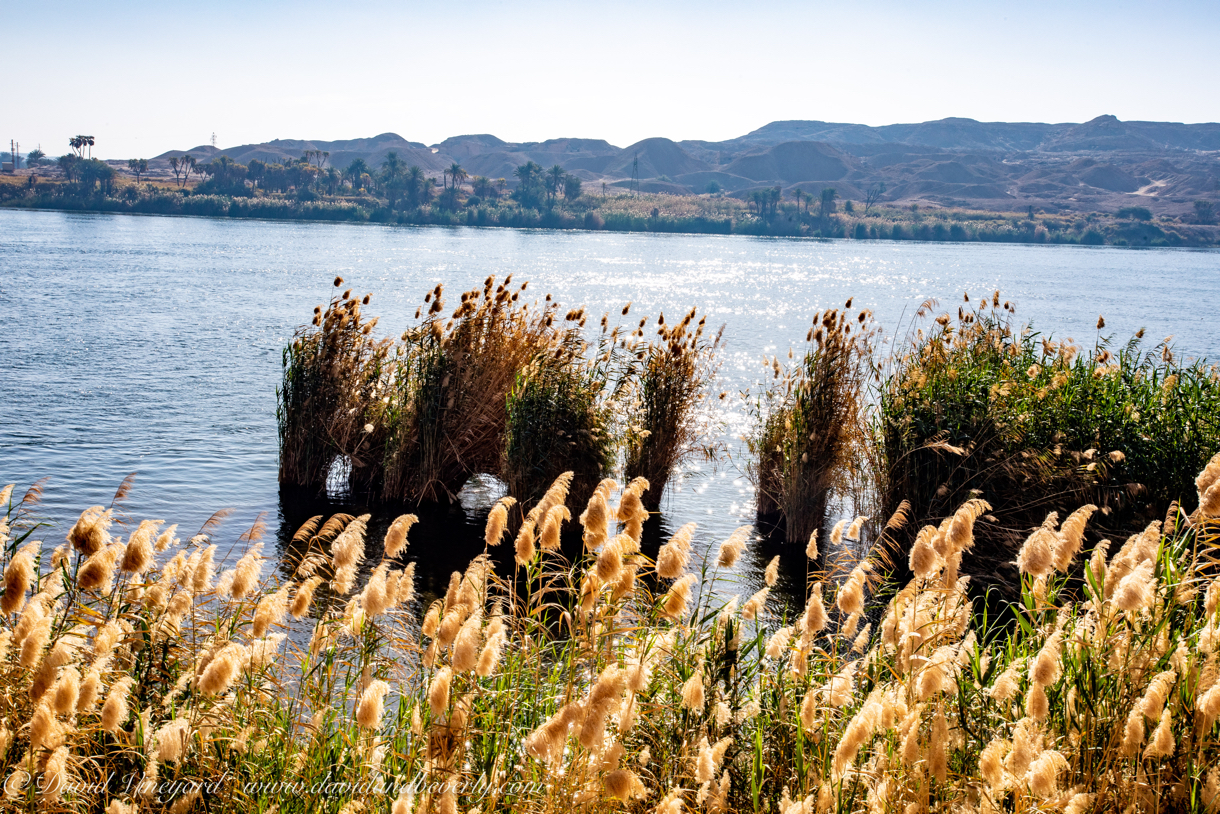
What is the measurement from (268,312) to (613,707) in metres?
41.2

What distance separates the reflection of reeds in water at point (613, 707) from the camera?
3355 mm

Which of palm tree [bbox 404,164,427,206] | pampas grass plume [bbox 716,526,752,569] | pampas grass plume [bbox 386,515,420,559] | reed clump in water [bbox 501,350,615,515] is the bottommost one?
reed clump in water [bbox 501,350,615,515]

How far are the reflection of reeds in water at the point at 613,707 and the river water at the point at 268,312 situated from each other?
5814 mm

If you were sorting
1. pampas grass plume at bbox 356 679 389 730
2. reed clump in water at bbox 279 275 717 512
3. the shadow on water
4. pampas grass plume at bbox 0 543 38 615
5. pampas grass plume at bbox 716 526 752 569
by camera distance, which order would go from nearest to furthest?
pampas grass plume at bbox 356 679 389 730
pampas grass plume at bbox 0 543 38 615
pampas grass plume at bbox 716 526 752 569
the shadow on water
reed clump in water at bbox 279 275 717 512

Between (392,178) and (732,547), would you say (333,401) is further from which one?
(392,178)

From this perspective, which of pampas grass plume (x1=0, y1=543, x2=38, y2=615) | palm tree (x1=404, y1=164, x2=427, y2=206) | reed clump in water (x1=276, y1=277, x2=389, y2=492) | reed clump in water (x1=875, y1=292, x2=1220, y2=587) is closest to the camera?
pampas grass plume (x1=0, y1=543, x2=38, y2=615)

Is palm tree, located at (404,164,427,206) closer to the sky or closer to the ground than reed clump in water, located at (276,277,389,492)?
closer to the sky

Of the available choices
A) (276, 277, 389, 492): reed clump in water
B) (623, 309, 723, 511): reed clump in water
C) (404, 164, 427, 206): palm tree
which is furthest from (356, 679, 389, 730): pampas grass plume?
(404, 164, 427, 206): palm tree

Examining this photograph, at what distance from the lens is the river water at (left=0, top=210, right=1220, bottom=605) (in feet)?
51.1

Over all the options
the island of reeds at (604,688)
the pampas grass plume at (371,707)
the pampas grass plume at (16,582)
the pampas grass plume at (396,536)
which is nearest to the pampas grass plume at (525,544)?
the island of reeds at (604,688)

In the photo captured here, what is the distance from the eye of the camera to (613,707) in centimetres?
Answer: 336

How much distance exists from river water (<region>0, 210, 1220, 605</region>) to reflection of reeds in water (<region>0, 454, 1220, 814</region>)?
5814 mm

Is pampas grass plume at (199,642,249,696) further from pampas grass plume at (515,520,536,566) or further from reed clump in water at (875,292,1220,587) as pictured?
reed clump in water at (875,292,1220,587)

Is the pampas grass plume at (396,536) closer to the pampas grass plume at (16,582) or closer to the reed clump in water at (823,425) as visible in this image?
the pampas grass plume at (16,582)
